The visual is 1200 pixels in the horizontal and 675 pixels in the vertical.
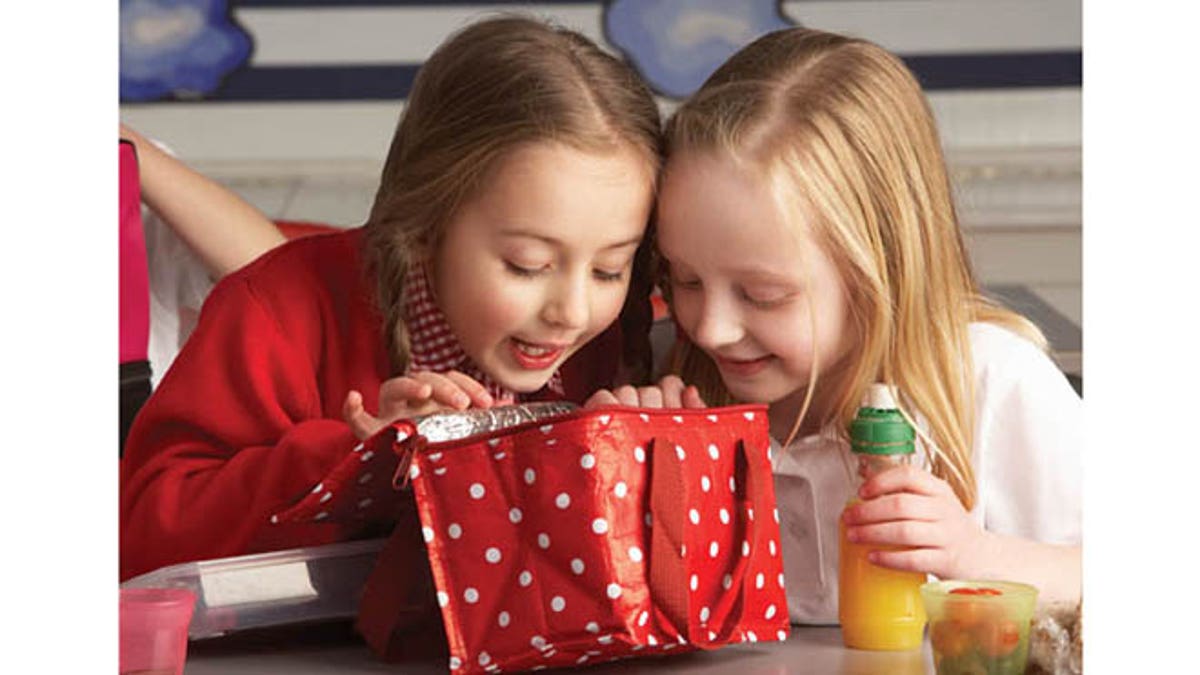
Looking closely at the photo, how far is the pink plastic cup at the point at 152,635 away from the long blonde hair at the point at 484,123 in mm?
462

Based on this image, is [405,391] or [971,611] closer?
[971,611]

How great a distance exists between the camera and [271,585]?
1.28 metres

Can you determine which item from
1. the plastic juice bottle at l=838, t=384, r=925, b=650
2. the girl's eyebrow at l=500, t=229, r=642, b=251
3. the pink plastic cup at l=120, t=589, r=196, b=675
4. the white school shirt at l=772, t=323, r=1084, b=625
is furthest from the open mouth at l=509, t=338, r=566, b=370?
the pink plastic cup at l=120, t=589, r=196, b=675

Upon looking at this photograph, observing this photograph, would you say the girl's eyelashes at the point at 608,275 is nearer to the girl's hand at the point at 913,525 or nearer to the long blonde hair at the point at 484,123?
the long blonde hair at the point at 484,123

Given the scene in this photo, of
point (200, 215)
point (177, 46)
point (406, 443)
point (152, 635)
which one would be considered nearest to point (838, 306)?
point (406, 443)

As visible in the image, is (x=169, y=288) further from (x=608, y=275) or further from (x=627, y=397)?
(x=627, y=397)

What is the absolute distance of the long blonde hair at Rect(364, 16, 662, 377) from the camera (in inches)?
58.4

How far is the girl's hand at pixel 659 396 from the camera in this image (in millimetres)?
1361

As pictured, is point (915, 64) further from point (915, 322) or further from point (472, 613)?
point (472, 613)

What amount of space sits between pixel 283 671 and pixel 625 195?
497 millimetres

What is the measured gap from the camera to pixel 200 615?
1271 millimetres

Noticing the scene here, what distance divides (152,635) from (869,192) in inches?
28.5
